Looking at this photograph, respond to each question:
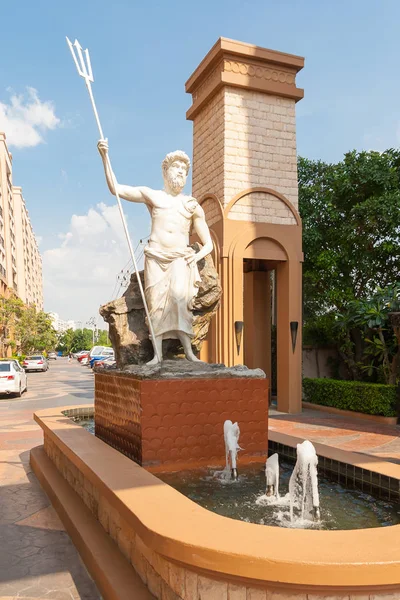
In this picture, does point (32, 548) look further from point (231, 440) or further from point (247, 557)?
point (247, 557)

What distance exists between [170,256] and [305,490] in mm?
2638

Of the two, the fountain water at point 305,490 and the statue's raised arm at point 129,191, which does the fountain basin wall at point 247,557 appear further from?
the statue's raised arm at point 129,191

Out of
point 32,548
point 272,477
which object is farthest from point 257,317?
point 32,548

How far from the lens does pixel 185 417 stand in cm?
441

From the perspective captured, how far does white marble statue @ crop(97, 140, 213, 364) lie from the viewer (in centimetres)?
512

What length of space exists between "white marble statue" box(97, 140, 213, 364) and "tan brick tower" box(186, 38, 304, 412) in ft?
17.2

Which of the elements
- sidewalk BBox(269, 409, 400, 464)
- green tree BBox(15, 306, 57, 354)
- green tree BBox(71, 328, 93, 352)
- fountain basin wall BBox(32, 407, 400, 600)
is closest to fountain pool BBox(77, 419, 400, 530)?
fountain basin wall BBox(32, 407, 400, 600)

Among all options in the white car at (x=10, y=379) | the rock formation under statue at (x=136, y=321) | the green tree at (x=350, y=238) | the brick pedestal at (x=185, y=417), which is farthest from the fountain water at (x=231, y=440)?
the white car at (x=10, y=379)

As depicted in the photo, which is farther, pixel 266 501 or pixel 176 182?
pixel 176 182

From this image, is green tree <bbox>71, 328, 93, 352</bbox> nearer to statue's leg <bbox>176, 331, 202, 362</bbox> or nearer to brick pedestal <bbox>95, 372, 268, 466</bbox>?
statue's leg <bbox>176, 331, 202, 362</bbox>

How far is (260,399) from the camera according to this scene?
4793 mm

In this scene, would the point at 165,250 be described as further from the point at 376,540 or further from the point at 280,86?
the point at 280,86

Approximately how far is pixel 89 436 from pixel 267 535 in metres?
3.06

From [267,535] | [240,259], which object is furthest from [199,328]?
[240,259]
